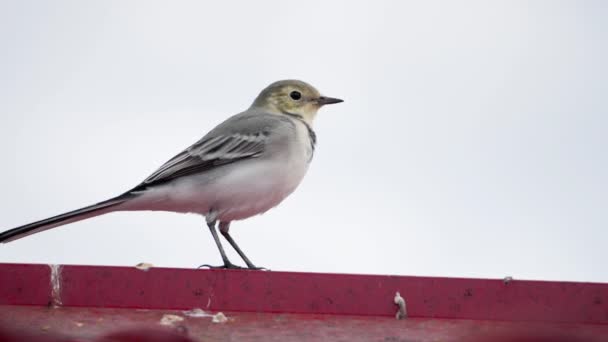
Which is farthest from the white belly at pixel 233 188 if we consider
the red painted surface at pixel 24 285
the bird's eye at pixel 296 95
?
the red painted surface at pixel 24 285

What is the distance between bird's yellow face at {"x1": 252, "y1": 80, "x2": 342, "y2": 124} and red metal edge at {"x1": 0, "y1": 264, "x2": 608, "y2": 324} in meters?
4.29

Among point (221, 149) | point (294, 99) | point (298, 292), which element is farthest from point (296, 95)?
point (298, 292)

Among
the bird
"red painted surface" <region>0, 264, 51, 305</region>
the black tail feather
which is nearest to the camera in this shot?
"red painted surface" <region>0, 264, 51, 305</region>

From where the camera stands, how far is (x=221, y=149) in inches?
341

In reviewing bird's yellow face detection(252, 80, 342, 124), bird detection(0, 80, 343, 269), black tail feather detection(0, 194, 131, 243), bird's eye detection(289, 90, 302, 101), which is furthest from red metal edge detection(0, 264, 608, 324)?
bird's eye detection(289, 90, 302, 101)

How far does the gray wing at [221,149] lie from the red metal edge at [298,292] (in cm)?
286

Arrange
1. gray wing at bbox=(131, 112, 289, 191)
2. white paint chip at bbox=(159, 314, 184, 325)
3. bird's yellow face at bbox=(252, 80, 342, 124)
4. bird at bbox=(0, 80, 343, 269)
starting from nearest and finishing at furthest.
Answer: white paint chip at bbox=(159, 314, 184, 325), bird at bbox=(0, 80, 343, 269), gray wing at bbox=(131, 112, 289, 191), bird's yellow face at bbox=(252, 80, 342, 124)

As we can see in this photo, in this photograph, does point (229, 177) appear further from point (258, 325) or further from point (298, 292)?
point (258, 325)

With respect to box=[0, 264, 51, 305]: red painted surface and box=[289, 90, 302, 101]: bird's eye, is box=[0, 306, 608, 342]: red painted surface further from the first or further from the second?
box=[289, 90, 302, 101]: bird's eye

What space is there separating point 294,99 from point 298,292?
461 centimetres

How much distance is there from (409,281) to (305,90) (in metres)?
4.57

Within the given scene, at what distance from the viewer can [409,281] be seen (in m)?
5.54

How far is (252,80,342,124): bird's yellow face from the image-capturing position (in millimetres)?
9695

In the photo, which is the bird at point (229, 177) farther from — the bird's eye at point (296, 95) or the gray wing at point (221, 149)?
the bird's eye at point (296, 95)
